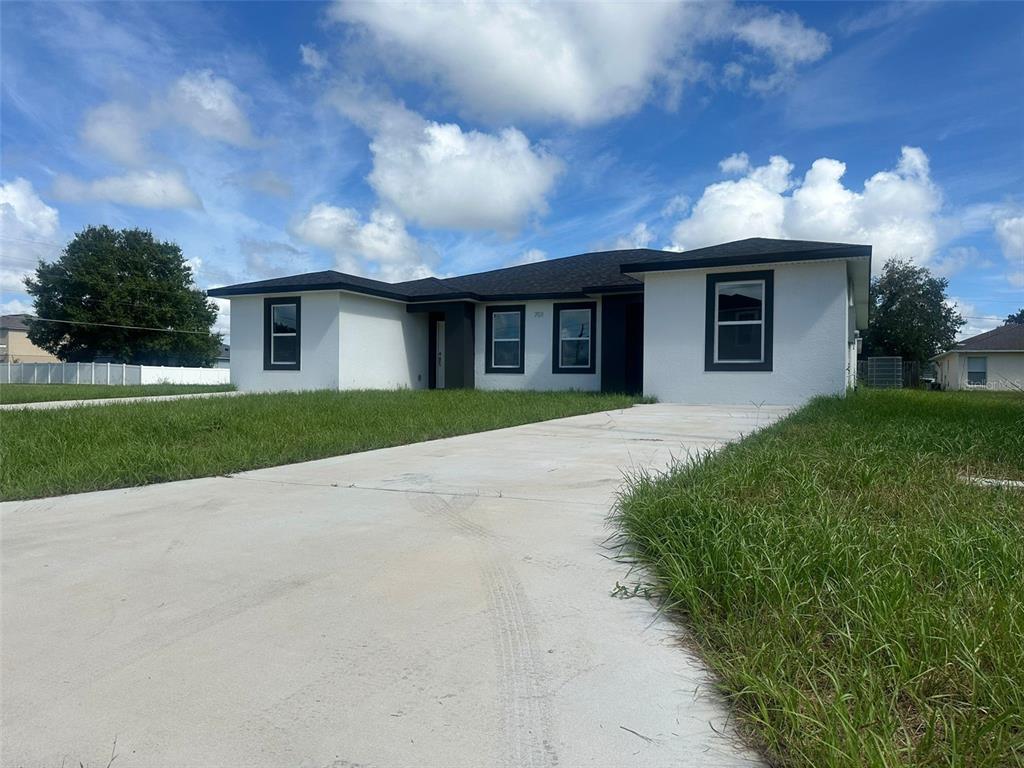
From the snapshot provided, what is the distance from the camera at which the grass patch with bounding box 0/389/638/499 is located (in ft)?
17.5

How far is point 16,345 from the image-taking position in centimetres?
5238

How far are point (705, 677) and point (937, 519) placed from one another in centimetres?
197

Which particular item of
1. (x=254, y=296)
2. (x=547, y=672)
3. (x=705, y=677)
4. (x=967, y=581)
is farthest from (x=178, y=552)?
(x=254, y=296)

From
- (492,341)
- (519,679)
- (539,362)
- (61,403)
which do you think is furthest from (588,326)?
(519,679)

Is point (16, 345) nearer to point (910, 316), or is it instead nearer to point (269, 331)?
point (269, 331)

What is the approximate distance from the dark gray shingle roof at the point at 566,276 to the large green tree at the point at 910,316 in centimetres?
2307

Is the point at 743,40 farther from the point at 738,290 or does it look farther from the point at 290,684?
the point at 290,684

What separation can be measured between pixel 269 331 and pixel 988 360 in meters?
35.0

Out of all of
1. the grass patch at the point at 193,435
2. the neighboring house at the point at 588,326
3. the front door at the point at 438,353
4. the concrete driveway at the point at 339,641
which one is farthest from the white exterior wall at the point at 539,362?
the concrete driveway at the point at 339,641

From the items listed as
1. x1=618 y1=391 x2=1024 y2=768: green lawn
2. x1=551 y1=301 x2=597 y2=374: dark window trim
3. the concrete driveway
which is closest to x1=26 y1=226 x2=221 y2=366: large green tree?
x1=551 y1=301 x2=597 y2=374: dark window trim

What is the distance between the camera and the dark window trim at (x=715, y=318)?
12586mm

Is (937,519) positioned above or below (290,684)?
above

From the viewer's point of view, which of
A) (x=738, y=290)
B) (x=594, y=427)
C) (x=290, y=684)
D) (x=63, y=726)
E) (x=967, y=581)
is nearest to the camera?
(x=63, y=726)

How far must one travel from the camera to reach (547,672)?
6.81ft
